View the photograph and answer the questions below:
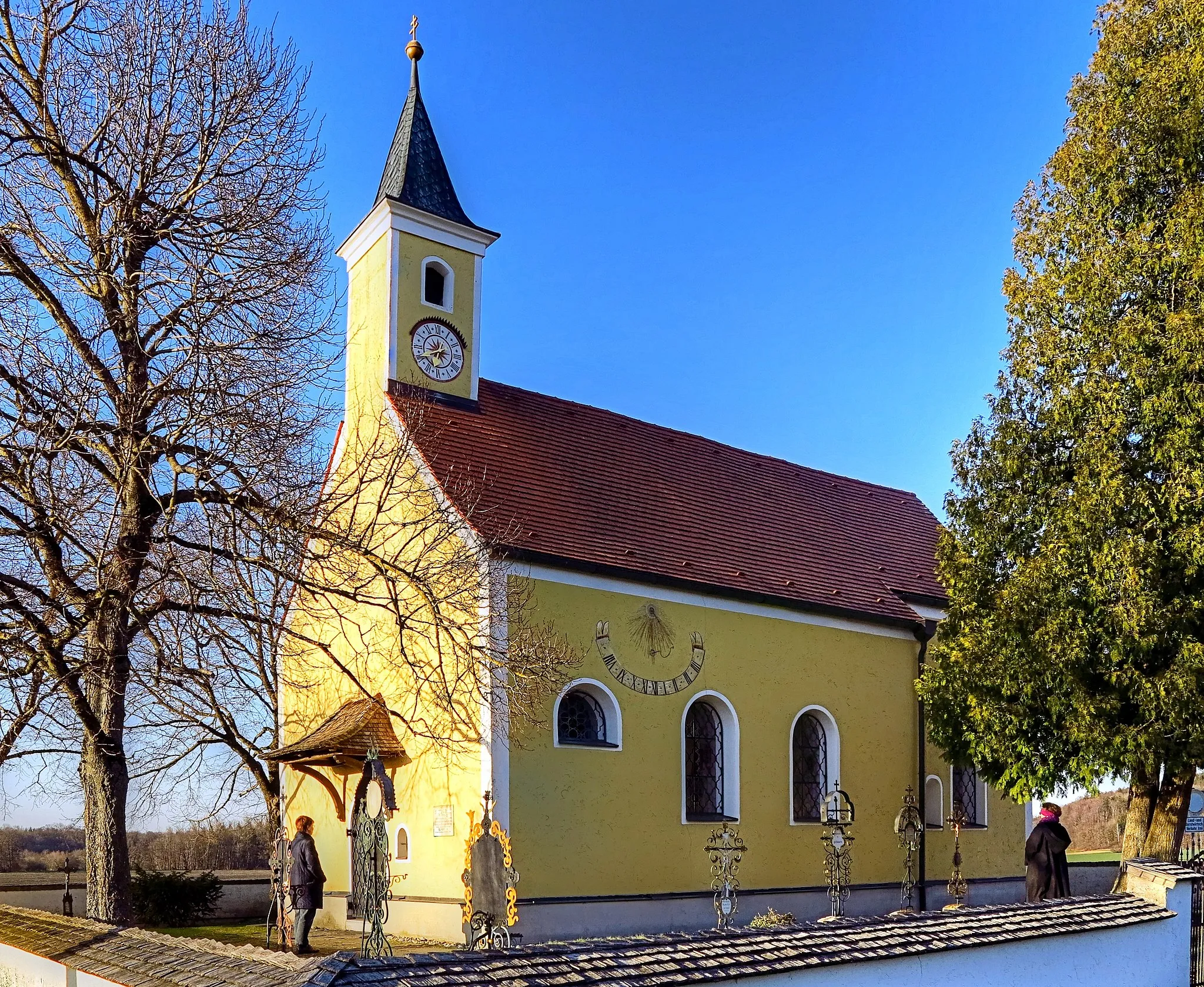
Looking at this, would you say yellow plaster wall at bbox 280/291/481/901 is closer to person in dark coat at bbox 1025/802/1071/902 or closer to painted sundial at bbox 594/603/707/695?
painted sundial at bbox 594/603/707/695

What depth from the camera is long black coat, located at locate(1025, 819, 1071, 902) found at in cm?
1247

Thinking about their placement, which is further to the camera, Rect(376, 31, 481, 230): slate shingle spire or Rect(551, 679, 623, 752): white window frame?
Rect(376, 31, 481, 230): slate shingle spire

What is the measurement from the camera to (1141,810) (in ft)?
51.0

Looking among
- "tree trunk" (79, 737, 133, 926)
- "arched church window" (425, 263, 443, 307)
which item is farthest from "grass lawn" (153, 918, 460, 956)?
"arched church window" (425, 263, 443, 307)

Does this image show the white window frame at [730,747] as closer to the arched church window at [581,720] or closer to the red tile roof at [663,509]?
the arched church window at [581,720]

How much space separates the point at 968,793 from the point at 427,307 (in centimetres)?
1296

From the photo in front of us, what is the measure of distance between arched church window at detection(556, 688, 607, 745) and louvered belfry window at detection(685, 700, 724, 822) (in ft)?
5.20

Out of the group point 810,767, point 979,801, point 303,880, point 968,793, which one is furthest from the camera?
point 979,801

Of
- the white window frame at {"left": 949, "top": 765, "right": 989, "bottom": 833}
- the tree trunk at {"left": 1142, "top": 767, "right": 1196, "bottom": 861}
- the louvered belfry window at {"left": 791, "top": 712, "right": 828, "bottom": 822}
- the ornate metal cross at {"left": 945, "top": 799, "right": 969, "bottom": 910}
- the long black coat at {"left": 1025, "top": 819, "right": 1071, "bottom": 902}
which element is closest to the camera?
the long black coat at {"left": 1025, "top": 819, "right": 1071, "bottom": 902}

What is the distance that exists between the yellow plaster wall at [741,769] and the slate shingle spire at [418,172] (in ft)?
22.8

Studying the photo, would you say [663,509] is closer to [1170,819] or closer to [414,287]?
[414,287]

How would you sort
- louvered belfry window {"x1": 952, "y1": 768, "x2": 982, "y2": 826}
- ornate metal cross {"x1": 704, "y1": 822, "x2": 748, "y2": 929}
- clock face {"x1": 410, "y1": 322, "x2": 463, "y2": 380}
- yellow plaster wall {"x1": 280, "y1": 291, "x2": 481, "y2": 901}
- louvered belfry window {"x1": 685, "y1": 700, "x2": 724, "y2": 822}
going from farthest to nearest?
1. louvered belfry window {"x1": 952, "y1": 768, "x2": 982, "y2": 826}
2. clock face {"x1": 410, "y1": 322, "x2": 463, "y2": 380}
3. louvered belfry window {"x1": 685, "y1": 700, "x2": 724, "y2": 822}
4. ornate metal cross {"x1": 704, "y1": 822, "x2": 748, "y2": 929}
5. yellow plaster wall {"x1": 280, "y1": 291, "x2": 481, "y2": 901}

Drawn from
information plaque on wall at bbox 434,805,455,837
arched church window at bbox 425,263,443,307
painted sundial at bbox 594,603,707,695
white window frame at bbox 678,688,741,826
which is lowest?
information plaque on wall at bbox 434,805,455,837

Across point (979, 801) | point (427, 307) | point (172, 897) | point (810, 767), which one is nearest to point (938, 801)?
point (979, 801)
